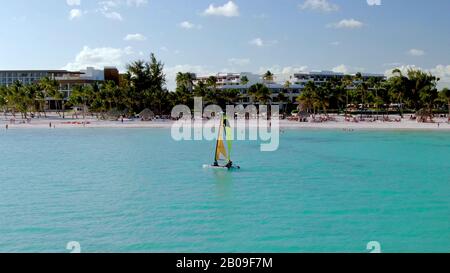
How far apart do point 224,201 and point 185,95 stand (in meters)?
68.8

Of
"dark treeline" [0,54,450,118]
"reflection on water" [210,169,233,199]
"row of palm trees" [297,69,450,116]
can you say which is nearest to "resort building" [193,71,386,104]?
"dark treeline" [0,54,450,118]

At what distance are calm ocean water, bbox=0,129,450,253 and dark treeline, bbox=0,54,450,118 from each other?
43805 millimetres

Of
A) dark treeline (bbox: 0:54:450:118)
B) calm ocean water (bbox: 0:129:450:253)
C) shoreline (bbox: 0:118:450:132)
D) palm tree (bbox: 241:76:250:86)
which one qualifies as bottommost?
calm ocean water (bbox: 0:129:450:253)

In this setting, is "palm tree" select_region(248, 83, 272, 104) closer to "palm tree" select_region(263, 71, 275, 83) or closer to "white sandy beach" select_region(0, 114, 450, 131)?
"white sandy beach" select_region(0, 114, 450, 131)

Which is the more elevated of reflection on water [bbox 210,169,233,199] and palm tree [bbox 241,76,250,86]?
palm tree [bbox 241,76,250,86]

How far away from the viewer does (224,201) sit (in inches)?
862

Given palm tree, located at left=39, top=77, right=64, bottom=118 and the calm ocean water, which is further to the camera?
palm tree, located at left=39, top=77, right=64, bottom=118

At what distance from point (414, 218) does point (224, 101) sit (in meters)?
77.0

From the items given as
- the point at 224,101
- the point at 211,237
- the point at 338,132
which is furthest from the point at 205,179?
the point at 224,101

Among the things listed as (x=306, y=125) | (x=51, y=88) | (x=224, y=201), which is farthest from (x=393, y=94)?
(x=224, y=201)

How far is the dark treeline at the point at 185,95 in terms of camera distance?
281 feet

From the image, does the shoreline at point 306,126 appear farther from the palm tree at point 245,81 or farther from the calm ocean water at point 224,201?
the palm tree at point 245,81

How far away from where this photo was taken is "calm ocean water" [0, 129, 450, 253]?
15820mm
